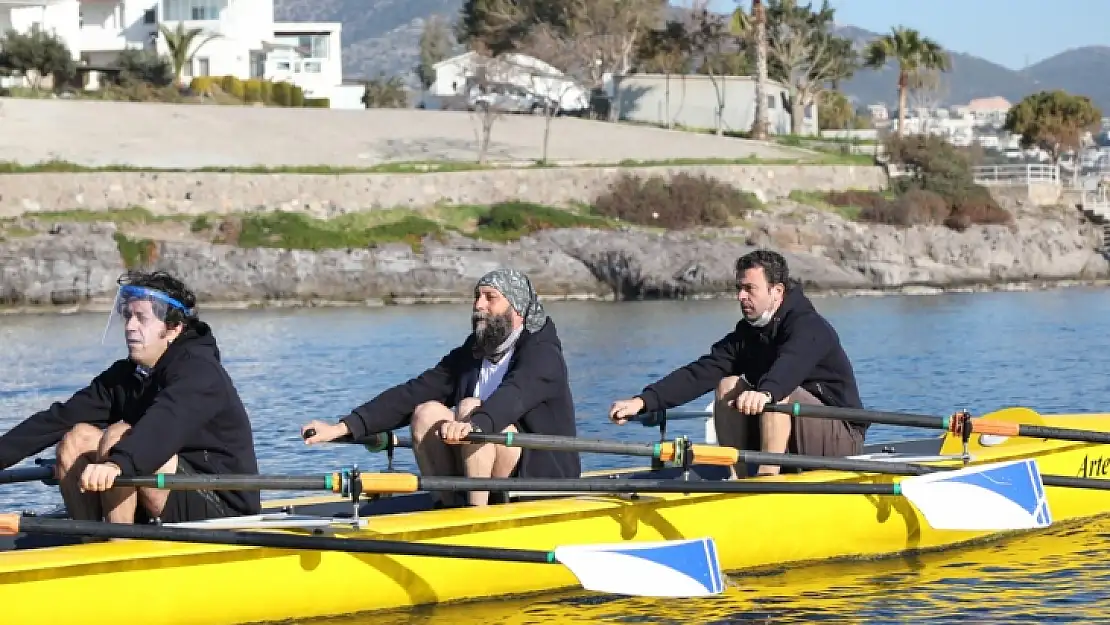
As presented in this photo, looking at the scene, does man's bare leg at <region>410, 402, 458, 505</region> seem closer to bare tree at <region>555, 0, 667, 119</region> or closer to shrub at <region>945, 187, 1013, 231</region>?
shrub at <region>945, 187, 1013, 231</region>

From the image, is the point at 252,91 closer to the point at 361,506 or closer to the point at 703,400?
the point at 703,400

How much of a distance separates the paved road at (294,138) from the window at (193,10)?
45.6 ft

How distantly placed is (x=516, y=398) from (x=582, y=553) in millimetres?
1059

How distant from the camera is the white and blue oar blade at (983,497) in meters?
10.1

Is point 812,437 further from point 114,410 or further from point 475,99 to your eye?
point 475,99

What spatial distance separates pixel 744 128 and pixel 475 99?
9990mm

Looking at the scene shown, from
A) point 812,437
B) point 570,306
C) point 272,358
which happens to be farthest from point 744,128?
point 812,437

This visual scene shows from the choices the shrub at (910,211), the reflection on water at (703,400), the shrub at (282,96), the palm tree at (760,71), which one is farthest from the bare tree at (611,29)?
the reflection on water at (703,400)

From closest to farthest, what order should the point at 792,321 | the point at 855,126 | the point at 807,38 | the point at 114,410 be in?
the point at 114,410
the point at 792,321
the point at 807,38
the point at 855,126

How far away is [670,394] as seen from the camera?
10.8 meters

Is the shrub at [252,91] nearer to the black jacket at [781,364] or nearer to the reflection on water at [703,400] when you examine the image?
the reflection on water at [703,400]

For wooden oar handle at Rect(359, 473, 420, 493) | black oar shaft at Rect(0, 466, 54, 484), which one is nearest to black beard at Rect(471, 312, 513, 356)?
wooden oar handle at Rect(359, 473, 420, 493)

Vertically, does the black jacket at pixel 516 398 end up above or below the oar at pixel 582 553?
above

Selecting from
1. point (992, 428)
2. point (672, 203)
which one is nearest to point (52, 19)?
point (672, 203)
